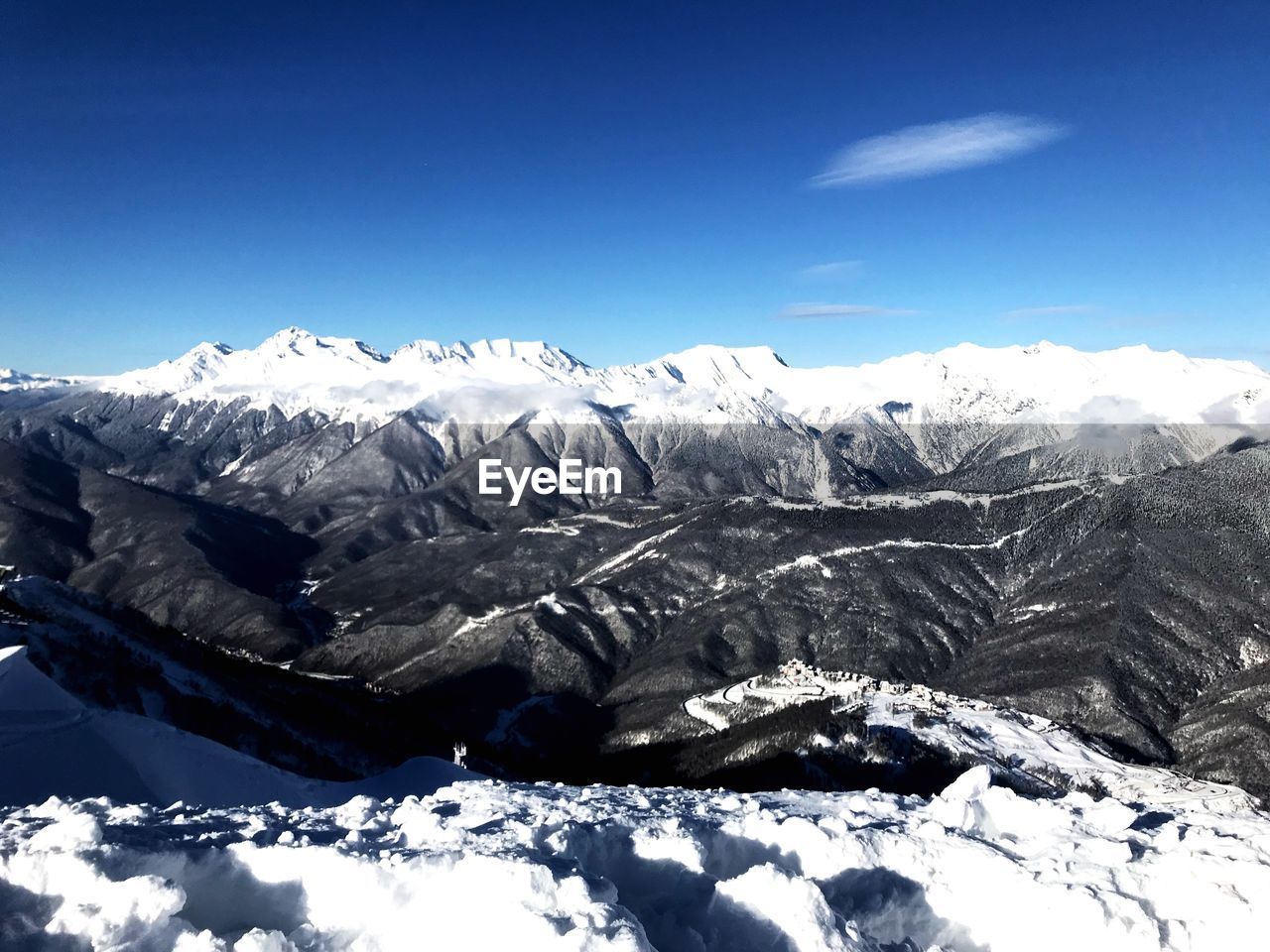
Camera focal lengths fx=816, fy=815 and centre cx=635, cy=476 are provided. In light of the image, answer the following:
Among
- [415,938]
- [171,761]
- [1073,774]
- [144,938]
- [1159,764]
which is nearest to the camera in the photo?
[144,938]

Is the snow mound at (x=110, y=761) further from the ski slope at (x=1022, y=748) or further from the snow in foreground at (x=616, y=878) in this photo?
the ski slope at (x=1022, y=748)

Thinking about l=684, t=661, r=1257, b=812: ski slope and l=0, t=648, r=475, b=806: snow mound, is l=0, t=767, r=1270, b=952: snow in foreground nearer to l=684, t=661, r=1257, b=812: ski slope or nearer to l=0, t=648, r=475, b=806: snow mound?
l=0, t=648, r=475, b=806: snow mound

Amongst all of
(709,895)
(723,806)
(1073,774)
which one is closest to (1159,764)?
(1073,774)

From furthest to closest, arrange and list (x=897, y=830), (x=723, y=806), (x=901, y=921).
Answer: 1. (x=723, y=806)
2. (x=897, y=830)
3. (x=901, y=921)

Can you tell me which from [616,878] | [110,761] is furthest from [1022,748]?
[110,761]

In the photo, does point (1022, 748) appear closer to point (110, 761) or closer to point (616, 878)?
point (616, 878)

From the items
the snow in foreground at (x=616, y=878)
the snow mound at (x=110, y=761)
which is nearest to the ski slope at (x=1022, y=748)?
the snow in foreground at (x=616, y=878)

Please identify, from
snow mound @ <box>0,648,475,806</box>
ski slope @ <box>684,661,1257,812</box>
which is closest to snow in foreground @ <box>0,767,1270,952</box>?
snow mound @ <box>0,648,475,806</box>

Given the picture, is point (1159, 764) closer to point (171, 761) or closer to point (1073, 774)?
point (1073, 774)
